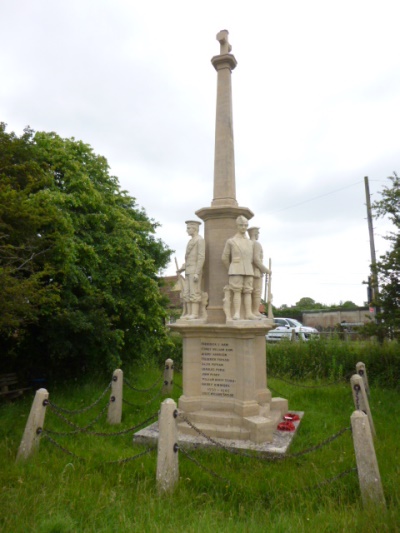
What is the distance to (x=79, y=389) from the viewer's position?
9375mm

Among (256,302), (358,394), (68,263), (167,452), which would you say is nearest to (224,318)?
(256,302)

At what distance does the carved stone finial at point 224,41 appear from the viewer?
7172 millimetres

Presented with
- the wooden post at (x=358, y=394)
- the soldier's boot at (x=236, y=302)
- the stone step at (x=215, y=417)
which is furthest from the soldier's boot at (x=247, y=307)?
the wooden post at (x=358, y=394)

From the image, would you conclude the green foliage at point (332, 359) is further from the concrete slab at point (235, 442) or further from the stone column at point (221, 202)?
the stone column at point (221, 202)

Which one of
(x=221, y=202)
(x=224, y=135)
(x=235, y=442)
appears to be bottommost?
(x=235, y=442)

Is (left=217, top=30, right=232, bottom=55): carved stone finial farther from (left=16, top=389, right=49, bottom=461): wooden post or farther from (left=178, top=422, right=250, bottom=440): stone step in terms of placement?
Result: (left=16, top=389, right=49, bottom=461): wooden post

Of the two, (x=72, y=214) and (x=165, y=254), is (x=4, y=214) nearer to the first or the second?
(x=72, y=214)

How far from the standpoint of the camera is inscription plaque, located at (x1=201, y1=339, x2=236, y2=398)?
6.22 m

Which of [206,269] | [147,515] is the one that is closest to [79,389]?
[206,269]

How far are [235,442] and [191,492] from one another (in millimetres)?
1364

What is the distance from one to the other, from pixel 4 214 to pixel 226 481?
578cm

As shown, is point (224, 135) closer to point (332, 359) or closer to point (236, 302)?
point (236, 302)

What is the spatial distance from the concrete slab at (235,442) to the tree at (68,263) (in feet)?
9.44

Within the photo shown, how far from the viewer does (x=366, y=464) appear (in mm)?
3934
